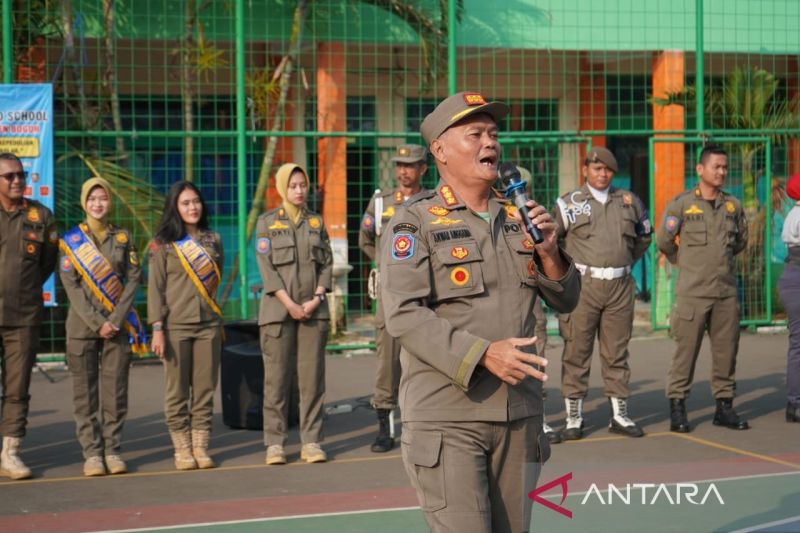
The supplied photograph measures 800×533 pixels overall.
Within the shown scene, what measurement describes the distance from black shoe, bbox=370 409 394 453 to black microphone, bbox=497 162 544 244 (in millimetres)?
4977

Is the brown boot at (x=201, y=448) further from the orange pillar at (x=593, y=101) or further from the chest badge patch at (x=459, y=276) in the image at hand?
the orange pillar at (x=593, y=101)

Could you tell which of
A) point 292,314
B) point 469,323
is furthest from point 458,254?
point 292,314

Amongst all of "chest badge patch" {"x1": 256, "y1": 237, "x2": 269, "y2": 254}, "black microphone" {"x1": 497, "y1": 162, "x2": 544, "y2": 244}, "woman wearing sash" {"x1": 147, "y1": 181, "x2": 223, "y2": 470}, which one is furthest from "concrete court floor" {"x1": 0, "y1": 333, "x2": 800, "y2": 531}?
"chest badge patch" {"x1": 256, "y1": 237, "x2": 269, "y2": 254}

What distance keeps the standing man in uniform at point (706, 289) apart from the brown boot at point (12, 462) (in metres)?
5.15

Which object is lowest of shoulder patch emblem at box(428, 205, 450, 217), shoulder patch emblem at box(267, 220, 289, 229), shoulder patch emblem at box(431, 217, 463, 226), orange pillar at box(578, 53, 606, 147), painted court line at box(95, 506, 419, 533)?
painted court line at box(95, 506, 419, 533)

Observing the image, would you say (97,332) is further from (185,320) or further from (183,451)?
(183,451)

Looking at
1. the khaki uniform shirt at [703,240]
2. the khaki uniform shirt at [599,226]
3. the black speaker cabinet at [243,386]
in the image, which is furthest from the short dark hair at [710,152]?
the black speaker cabinet at [243,386]

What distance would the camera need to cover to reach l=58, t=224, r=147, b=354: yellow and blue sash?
8.45m

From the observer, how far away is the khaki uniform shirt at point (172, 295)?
8578 mm

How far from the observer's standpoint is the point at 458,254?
13.8ft

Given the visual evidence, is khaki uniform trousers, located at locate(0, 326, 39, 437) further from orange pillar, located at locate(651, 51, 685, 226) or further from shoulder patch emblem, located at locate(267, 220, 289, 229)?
orange pillar, located at locate(651, 51, 685, 226)

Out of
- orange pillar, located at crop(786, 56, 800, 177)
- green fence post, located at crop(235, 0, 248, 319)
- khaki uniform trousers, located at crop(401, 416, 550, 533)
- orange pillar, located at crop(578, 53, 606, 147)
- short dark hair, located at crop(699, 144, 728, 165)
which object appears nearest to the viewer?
khaki uniform trousers, located at crop(401, 416, 550, 533)

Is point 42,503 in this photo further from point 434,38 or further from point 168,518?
point 434,38

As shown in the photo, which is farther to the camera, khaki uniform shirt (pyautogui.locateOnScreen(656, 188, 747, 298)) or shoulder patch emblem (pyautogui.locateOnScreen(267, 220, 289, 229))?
khaki uniform shirt (pyautogui.locateOnScreen(656, 188, 747, 298))
